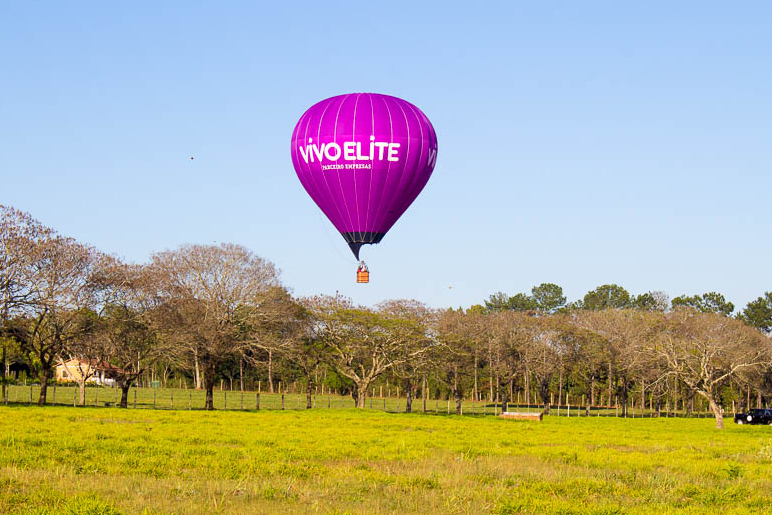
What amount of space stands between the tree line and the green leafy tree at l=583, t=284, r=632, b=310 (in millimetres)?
85794

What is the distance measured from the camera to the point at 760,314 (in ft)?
574

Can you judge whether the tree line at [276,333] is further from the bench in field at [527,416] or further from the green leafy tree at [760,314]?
the green leafy tree at [760,314]

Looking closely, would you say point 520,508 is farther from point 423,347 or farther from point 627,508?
point 423,347

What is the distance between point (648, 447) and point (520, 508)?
61.9 feet

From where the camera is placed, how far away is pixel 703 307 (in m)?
177

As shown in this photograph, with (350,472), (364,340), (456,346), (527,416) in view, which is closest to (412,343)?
(364,340)

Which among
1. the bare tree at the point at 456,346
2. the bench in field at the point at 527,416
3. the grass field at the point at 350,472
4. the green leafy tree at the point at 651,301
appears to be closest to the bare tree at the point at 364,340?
the bare tree at the point at 456,346

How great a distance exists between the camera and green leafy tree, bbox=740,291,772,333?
17412 centimetres

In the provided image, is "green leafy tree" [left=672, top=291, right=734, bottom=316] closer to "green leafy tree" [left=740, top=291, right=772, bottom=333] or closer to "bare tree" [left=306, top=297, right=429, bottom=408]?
"green leafy tree" [left=740, top=291, right=772, bottom=333]

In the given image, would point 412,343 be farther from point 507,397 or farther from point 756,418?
point 507,397

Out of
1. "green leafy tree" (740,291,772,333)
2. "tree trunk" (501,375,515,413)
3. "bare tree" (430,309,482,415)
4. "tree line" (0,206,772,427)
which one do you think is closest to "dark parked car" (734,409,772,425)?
"tree line" (0,206,772,427)

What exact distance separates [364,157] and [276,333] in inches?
1319

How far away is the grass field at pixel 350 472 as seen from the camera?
63.9ft

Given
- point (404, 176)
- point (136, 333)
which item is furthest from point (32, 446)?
point (136, 333)
